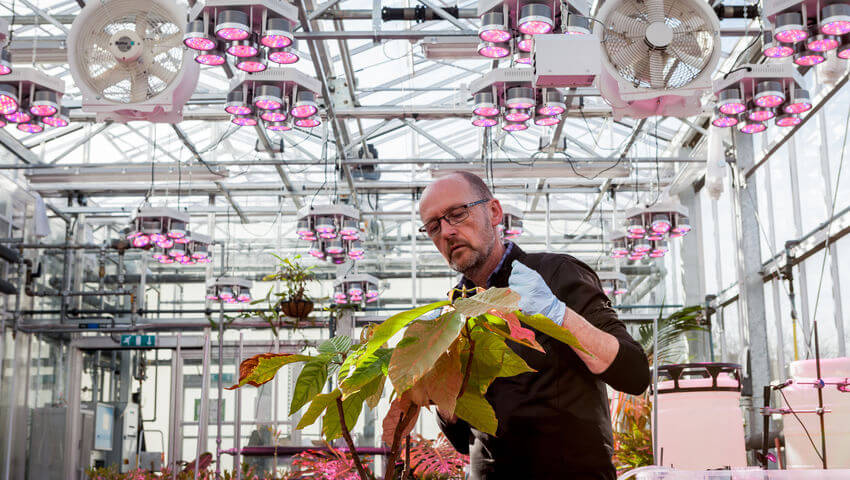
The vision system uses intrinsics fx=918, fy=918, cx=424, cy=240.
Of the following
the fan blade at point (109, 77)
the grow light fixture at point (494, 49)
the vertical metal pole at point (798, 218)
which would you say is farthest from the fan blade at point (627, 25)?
the vertical metal pole at point (798, 218)

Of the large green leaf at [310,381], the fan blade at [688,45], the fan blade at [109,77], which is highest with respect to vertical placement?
the fan blade at [688,45]

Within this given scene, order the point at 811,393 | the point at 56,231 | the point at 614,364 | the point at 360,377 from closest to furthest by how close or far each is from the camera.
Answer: the point at 360,377 < the point at 614,364 < the point at 811,393 < the point at 56,231

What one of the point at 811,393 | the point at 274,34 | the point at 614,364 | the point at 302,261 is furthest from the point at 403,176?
the point at 614,364

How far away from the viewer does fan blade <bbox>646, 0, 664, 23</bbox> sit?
454 centimetres

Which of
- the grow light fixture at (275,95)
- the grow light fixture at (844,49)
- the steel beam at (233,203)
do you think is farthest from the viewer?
the steel beam at (233,203)

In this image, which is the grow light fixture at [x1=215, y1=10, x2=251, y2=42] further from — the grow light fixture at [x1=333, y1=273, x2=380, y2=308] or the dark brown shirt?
the grow light fixture at [x1=333, y1=273, x2=380, y2=308]

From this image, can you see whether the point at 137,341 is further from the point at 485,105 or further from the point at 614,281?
the point at 485,105

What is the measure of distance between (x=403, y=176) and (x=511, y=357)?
13.1m

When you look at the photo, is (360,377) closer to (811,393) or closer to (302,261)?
(811,393)

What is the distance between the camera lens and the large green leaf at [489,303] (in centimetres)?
79

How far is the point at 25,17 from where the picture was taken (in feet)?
30.7

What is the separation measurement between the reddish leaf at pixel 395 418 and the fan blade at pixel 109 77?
4330mm

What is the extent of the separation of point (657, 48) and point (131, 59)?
8.74 ft

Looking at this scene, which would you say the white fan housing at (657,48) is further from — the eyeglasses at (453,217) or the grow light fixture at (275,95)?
the eyeglasses at (453,217)
